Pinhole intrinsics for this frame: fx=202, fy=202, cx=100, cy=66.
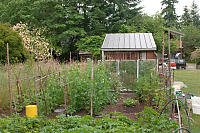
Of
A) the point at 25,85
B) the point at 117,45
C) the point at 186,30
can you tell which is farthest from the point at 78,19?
the point at 186,30

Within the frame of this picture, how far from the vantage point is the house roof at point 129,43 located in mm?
10906

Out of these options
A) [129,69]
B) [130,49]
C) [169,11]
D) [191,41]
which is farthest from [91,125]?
[169,11]

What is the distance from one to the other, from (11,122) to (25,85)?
3189 mm

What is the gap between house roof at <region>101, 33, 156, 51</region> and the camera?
35.8 ft

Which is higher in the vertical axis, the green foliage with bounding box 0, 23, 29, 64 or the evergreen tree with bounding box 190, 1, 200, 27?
the evergreen tree with bounding box 190, 1, 200, 27

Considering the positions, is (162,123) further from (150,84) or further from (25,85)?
(25,85)

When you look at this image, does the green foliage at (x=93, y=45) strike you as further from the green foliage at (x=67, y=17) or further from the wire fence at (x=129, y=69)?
the wire fence at (x=129, y=69)

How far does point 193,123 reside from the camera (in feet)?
15.2

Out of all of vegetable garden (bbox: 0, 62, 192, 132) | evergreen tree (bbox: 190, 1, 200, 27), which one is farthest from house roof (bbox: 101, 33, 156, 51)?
evergreen tree (bbox: 190, 1, 200, 27)

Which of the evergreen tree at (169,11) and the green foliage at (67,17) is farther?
the evergreen tree at (169,11)

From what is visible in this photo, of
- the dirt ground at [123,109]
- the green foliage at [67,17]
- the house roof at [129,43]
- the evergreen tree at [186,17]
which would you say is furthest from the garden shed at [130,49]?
the evergreen tree at [186,17]

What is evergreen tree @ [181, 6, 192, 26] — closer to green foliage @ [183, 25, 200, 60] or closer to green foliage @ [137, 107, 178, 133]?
green foliage @ [183, 25, 200, 60]

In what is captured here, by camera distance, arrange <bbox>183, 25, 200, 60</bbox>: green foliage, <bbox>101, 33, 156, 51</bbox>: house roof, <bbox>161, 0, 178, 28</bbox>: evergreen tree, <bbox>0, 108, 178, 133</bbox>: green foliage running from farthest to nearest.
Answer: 1. <bbox>161, 0, 178, 28</bbox>: evergreen tree
2. <bbox>183, 25, 200, 60</bbox>: green foliage
3. <bbox>101, 33, 156, 51</bbox>: house roof
4. <bbox>0, 108, 178, 133</bbox>: green foliage

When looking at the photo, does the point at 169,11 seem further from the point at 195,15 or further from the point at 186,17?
the point at 195,15
